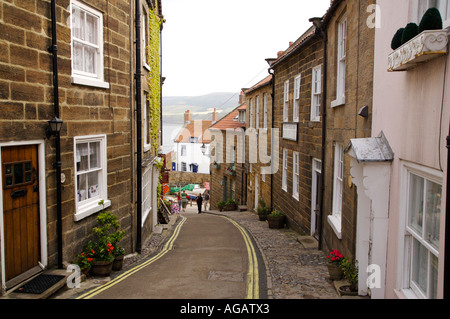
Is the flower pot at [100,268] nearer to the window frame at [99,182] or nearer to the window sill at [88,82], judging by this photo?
the window frame at [99,182]

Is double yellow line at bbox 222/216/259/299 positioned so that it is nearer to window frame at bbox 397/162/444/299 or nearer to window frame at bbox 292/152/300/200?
window frame at bbox 292/152/300/200

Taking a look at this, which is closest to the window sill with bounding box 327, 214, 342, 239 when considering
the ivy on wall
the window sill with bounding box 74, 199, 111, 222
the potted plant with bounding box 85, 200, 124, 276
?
the potted plant with bounding box 85, 200, 124, 276

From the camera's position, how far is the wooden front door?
6.20 m

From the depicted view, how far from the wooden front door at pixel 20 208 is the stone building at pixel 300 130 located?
7.73 metres

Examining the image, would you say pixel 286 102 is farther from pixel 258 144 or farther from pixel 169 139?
pixel 169 139

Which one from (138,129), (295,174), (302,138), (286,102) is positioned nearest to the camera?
(138,129)

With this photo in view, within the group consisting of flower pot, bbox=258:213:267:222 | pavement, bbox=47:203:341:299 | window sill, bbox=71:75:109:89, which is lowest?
flower pot, bbox=258:213:267:222

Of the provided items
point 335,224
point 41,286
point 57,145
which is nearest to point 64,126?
point 57,145

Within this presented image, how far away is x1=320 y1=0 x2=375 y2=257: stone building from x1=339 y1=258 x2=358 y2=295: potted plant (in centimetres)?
29

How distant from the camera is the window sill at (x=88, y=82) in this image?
777 cm

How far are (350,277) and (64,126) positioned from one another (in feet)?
19.9

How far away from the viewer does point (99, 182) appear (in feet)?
30.1

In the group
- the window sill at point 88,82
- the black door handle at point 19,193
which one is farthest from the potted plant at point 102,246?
the window sill at point 88,82
